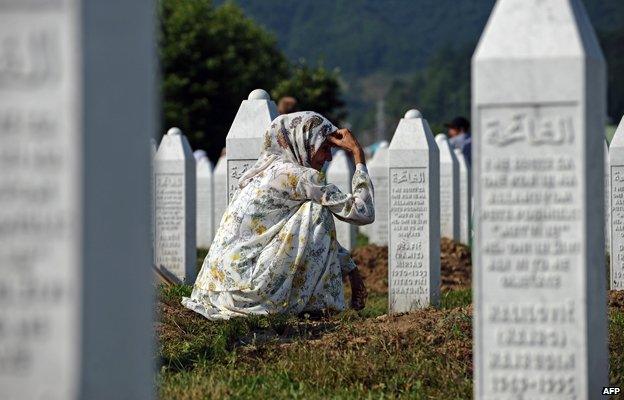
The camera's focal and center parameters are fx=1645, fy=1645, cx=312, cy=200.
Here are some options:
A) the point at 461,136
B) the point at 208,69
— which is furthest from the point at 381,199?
the point at 208,69

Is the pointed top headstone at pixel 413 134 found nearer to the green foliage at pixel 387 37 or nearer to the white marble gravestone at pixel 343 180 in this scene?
the white marble gravestone at pixel 343 180

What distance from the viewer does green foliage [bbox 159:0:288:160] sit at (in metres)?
46.3

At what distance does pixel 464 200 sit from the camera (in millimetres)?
24359

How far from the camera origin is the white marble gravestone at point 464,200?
2369 centimetres

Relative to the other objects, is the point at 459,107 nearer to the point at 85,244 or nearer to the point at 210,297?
the point at 210,297

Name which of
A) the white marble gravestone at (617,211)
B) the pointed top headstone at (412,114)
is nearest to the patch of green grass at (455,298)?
→ the white marble gravestone at (617,211)

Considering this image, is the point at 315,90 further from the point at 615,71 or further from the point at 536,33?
the point at 615,71

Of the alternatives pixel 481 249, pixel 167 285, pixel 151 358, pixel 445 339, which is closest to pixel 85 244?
pixel 151 358

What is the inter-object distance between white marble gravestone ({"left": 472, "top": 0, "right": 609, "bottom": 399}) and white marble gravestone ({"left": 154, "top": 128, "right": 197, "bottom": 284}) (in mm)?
9897

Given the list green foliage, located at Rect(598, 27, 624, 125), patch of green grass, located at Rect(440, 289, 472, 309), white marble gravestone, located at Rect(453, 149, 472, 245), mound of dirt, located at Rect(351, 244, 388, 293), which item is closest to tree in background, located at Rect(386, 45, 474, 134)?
green foliage, located at Rect(598, 27, 624, 125)

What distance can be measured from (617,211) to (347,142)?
11.9 feet

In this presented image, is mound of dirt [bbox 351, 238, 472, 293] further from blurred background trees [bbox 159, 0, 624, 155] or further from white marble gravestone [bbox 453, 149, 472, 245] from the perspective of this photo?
blurred background trees [bbox 159, 0, 624, 155]

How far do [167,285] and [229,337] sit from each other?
12.5ft

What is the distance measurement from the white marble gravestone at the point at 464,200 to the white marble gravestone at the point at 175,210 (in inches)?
296
